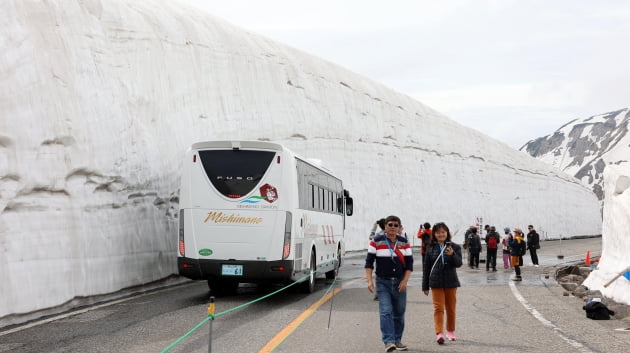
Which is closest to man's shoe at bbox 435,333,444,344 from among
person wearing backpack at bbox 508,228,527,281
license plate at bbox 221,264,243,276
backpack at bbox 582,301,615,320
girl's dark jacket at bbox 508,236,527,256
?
backpack at bbox 582,301,615,320

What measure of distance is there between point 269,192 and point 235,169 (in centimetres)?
81

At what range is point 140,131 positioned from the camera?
19.2 m

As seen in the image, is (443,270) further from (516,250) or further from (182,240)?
(516,250)

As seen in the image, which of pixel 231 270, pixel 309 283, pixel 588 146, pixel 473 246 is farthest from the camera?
pixel 588 146

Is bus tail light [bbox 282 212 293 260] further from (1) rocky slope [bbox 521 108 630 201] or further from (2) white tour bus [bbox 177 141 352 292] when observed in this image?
(1) rocky slope [bbox 521 108 630 201]

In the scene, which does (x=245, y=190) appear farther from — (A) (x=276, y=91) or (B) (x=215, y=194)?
(A) (x=276, y=91)

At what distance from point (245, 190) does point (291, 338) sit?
4938mm

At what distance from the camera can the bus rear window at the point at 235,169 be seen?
1309cm

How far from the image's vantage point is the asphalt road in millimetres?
8016

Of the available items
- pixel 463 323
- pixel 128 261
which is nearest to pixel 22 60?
pixel 128 261

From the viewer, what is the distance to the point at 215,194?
13086mm

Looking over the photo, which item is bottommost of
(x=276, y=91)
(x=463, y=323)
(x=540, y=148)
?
(x=463, y=323)

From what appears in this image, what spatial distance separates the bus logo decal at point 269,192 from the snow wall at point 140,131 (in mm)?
3873

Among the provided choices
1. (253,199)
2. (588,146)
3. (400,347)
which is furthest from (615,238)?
(588,146)
